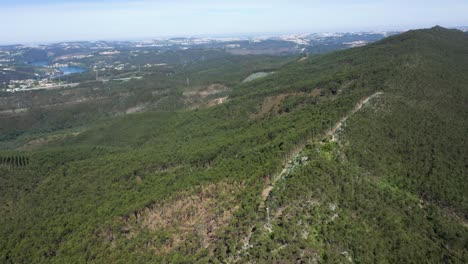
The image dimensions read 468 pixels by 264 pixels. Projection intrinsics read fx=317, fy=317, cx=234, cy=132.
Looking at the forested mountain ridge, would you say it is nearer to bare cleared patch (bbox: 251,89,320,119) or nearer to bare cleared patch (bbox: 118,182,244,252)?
bare cleared patch (bbox: 118,182,244,252)

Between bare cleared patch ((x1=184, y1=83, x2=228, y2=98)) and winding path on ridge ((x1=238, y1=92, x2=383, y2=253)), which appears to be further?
bare cleared patch ((x1=184, y1=83, x2=228, y2=98))

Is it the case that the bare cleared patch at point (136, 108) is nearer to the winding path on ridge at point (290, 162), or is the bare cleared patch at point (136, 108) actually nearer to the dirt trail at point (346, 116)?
the dirt trail at point (346, 116)

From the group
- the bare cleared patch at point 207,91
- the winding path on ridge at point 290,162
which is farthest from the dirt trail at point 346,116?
the bare cleared patch at point 207,91

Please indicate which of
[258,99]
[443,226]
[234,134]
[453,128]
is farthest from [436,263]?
[258,99]

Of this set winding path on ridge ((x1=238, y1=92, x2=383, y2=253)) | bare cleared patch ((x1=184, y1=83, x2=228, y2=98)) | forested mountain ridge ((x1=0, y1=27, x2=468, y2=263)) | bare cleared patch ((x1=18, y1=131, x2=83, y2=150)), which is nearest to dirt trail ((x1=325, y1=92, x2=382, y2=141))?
winding path on ridge ((x1=238, y1=92, x2=383, y2=253))

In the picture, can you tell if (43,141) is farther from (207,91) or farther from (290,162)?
(290,162)

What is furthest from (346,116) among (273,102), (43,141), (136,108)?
(136,108)

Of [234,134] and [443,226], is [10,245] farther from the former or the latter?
[443,226]
